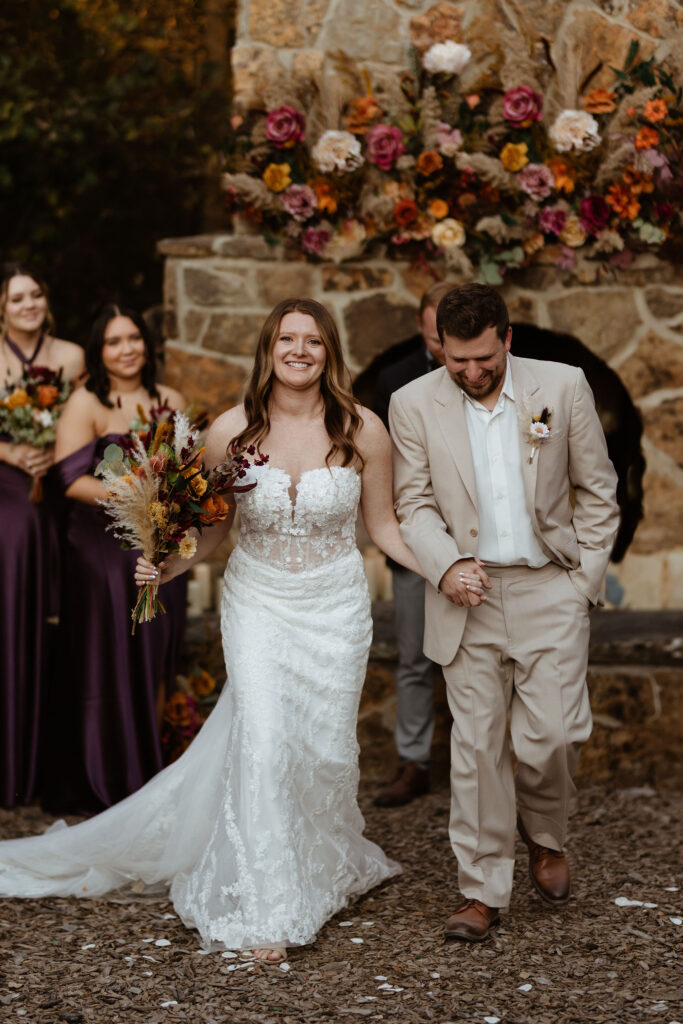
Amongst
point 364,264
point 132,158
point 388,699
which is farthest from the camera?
point 132,158

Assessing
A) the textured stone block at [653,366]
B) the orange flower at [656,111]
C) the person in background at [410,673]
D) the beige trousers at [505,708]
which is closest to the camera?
the beige trousers at [505,708]

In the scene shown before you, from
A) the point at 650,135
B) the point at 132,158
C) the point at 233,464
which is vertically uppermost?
the point at 132,158

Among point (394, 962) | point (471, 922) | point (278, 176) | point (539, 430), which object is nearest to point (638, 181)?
point (278, 176)

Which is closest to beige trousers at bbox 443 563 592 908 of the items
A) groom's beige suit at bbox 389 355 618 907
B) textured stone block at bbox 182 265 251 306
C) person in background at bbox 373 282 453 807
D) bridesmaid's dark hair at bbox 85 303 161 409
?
groom's beige suit at bbox 389 355 618 907

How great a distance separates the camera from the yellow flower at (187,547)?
4.02 metres

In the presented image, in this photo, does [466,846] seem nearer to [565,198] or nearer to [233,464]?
[233,464]

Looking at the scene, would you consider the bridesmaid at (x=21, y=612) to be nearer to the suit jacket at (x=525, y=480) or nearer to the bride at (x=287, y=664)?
the bride at (x=287, y=664)

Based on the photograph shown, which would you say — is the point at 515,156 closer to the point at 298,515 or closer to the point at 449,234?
the point at 449,234

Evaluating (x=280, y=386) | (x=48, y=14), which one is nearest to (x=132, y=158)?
(x=48, y=14)

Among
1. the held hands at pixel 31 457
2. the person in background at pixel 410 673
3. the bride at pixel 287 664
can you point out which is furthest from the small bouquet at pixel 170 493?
the held hands at pixel 31 457

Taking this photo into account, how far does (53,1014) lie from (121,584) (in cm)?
216

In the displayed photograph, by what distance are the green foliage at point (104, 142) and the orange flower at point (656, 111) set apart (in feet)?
13.6

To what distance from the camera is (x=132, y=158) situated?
9.11m

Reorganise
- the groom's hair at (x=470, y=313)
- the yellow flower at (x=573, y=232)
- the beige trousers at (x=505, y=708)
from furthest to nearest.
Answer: the yellow flower at (x=573, y=232), the beige trousers at (x=505, y=708), the groom's hair at (x=470, y=313)
